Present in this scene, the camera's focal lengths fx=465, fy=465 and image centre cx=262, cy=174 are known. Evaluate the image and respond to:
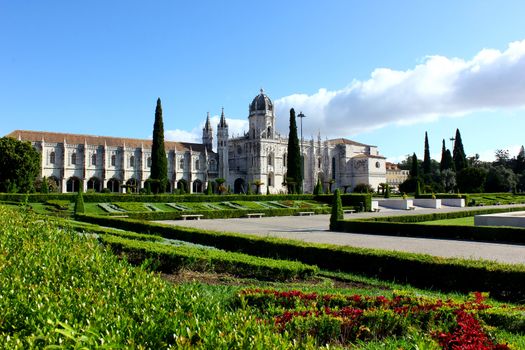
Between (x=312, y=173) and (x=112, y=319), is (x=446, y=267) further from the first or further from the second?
(x=312, y=173)

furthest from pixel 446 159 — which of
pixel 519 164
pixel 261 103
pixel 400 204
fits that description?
pixel 400 204

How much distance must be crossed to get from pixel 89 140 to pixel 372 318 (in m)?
69.5

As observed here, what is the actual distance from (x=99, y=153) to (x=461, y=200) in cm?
4883

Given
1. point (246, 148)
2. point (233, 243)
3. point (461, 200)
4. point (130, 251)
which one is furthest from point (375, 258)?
point (246, 148)

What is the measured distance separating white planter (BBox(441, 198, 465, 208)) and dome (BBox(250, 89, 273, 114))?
137 feet

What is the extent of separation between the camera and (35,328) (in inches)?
115

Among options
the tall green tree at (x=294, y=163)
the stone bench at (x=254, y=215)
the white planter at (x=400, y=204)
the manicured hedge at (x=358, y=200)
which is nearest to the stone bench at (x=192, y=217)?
the stone bench at (x=254, y=215)

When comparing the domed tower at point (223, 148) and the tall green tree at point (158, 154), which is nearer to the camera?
the tall green tree at point (158, 154)

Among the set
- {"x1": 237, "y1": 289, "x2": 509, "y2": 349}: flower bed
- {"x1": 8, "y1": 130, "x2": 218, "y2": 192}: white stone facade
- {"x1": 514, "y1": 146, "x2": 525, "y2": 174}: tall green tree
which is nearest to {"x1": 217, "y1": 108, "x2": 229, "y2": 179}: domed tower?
{"x1": 8, "y1": 130, "x2": 218, "y2": 192}: white stone facade

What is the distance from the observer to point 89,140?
68688mm

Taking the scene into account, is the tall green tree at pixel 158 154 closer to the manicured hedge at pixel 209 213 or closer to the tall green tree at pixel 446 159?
the manicured hedge at pixel 209 213

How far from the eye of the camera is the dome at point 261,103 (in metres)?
84.2

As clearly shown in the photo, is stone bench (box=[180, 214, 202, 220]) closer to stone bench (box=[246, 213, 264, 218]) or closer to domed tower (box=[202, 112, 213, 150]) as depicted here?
stone bench (box=[246, 213, 264, 218])

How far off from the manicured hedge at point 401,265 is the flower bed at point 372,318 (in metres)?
3.08
